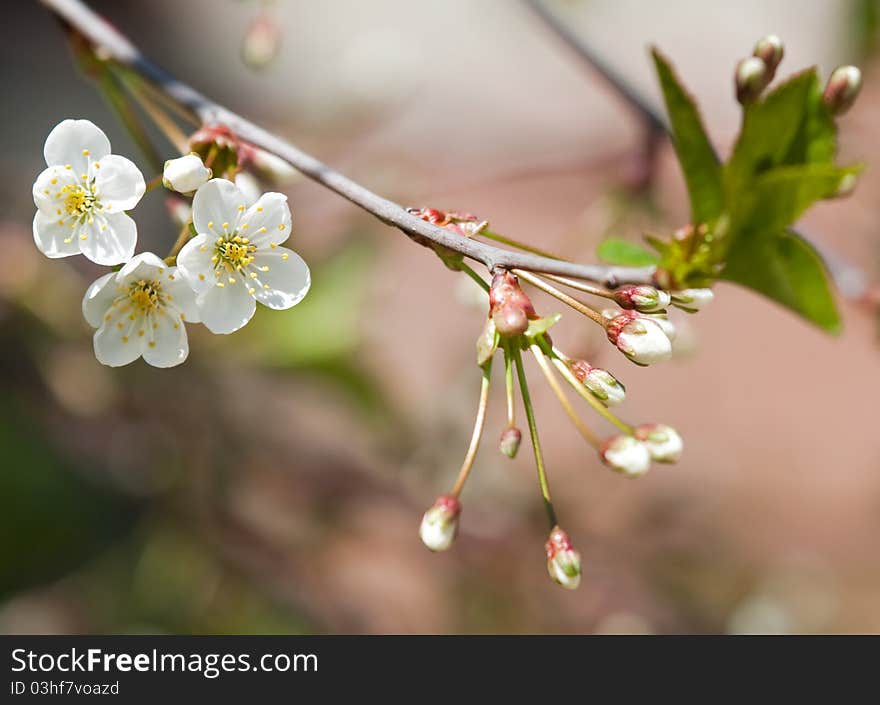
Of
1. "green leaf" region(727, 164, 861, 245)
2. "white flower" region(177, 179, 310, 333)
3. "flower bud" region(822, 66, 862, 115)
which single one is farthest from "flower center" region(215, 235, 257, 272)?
"flower bud" region(822, 66, 862, 115)

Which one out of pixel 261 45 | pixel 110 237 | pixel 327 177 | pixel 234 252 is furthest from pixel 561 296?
pixel 261 45

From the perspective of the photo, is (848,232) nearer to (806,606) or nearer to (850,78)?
(806,606)

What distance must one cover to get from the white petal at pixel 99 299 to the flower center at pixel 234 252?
0.11 meters

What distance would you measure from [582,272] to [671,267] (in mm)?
199

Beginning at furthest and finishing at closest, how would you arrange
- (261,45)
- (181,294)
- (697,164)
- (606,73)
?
(606,73) < (261,45) < (697,164) < (181,294)

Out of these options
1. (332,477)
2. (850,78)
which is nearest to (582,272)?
(850,78)

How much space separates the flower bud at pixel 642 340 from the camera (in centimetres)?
82

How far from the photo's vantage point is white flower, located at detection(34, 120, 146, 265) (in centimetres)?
90

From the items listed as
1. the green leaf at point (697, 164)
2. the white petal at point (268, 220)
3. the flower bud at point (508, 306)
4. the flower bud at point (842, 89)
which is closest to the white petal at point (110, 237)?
the white petal at point (268, 220)

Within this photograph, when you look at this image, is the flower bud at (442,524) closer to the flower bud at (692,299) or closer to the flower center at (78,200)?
the flower bud at (692,299)

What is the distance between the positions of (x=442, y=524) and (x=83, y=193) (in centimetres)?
51

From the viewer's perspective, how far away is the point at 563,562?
89cm

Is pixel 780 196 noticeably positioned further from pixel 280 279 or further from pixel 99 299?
pixel 99 299

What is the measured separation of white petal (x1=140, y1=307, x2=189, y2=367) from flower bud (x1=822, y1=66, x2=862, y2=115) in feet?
2.43
